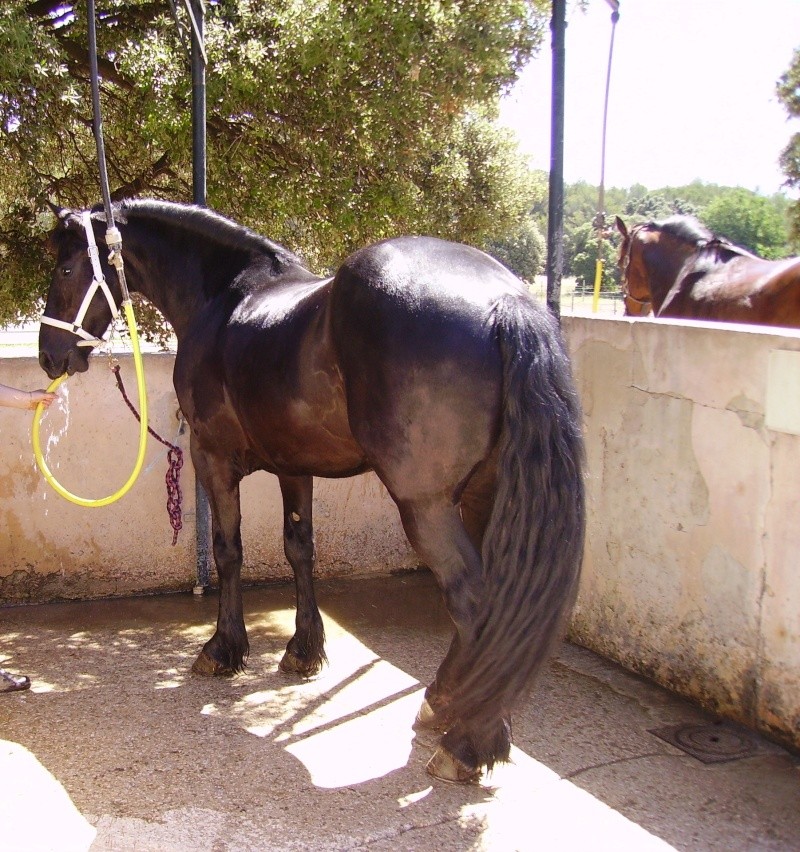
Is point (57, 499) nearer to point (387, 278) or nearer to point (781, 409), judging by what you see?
point (387, 278)

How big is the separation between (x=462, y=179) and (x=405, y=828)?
4.82 m

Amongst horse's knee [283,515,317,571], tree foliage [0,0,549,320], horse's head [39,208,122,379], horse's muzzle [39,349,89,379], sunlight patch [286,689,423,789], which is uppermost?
tree foliage [0,0,549,320]

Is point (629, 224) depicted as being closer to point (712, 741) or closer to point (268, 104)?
point (268, 104)

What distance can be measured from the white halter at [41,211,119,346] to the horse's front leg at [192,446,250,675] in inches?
27.4

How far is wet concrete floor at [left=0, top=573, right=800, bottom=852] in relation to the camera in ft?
8.49

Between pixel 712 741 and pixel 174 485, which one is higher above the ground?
pixel 174 485

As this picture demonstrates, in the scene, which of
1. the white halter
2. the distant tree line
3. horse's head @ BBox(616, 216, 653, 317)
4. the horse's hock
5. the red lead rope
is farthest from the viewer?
the distant tree line

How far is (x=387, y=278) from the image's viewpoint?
111 inches

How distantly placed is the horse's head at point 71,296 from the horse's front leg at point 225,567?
0.73 m

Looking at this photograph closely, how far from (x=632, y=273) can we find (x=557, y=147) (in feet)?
14.3

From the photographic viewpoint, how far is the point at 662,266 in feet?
25.0

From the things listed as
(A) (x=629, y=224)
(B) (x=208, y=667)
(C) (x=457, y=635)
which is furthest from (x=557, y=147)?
(A) (x=629, y=224)

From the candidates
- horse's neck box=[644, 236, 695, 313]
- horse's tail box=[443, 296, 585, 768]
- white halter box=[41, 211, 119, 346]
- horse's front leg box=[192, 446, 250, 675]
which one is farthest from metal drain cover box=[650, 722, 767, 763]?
horse's neck box=[644, 236, 695, 313]

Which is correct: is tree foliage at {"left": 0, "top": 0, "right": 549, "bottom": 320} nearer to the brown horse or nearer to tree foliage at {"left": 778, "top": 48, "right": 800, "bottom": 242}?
the brown horse
